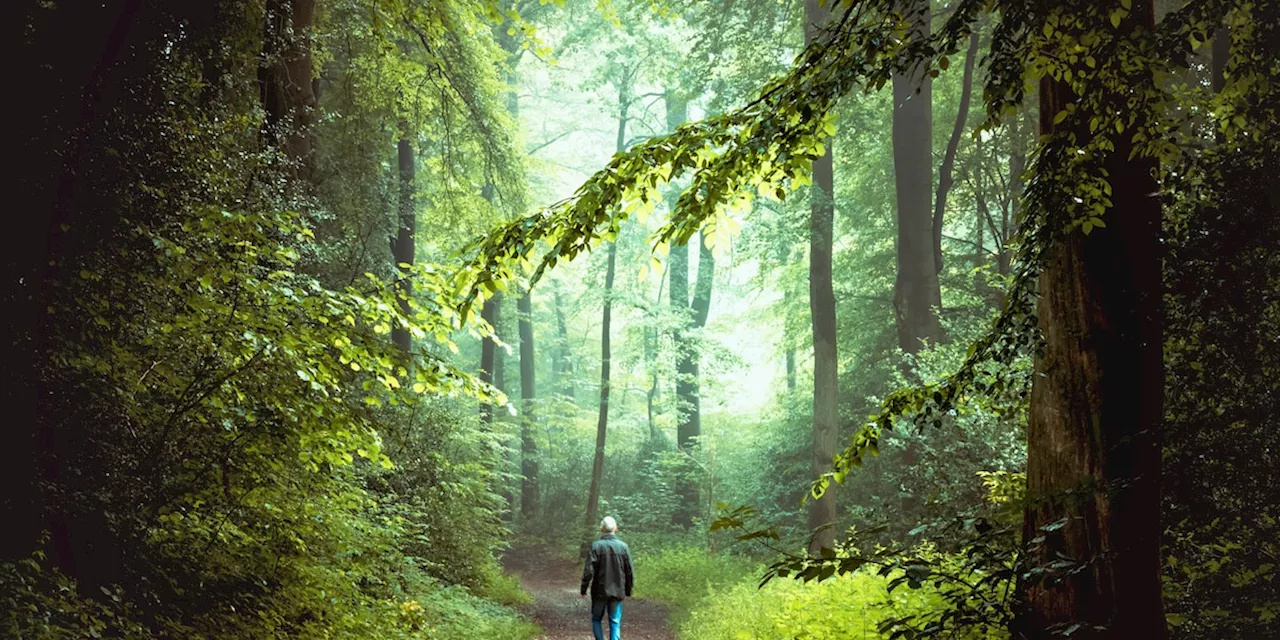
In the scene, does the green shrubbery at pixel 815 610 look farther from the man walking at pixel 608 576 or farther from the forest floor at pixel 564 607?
the forest floor at pixel 564 607

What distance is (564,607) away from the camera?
51.9 ft

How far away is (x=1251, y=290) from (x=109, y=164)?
21.9 ft

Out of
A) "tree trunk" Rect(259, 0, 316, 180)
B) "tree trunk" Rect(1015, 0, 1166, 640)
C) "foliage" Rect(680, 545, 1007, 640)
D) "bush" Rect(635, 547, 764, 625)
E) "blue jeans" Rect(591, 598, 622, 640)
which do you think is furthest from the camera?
"bush" Rect(635, 547, 764, 625)

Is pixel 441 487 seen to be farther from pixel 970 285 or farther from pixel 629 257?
pixel 629 257

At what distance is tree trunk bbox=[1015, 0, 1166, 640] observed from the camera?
2996 millimetres

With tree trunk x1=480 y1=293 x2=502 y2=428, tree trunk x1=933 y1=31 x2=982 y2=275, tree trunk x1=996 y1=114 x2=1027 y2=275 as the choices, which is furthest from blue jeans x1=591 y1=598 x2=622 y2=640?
tree trunk x1=480 y1=293 x2=502 y2=428

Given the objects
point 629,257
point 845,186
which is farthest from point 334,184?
point 629,257

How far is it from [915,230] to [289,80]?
1036cm

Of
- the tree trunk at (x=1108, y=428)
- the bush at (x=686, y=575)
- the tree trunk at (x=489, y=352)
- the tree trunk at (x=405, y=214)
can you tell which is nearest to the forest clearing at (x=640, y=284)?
the tree trunk at (x=1108, y=428)

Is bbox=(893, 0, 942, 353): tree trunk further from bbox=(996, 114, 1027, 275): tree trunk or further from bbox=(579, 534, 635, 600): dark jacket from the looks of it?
bbox=(579, 534, 635, 600): dark jacket

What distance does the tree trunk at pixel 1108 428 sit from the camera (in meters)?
3.00

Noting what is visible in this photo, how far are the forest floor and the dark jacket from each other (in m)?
3.25

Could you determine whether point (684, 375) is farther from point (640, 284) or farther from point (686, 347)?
point (640, 284)

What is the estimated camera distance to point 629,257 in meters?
28.9
